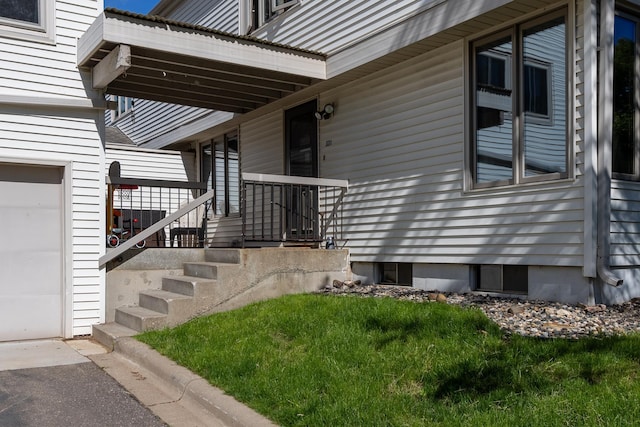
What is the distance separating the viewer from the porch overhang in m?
7.13

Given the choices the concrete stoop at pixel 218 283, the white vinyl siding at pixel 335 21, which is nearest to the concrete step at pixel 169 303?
the concrete stoop at pixel 218 283

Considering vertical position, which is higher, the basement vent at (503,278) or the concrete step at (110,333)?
the basement vent at (503,278)

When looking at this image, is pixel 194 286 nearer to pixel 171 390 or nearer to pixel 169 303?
pixel 169 303

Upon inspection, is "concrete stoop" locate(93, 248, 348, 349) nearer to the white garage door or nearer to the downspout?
the white garage door

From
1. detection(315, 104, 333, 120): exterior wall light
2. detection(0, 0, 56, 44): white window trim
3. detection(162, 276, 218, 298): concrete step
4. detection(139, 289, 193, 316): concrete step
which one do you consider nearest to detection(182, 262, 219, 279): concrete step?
detection(162, 276, 218, 298): concrete step

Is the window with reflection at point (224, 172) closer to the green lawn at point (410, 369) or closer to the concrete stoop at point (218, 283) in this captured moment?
the concrete stoop at point (218, 283)

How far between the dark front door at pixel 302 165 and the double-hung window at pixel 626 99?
4.36 metres

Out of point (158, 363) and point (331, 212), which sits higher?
point (331, 212)

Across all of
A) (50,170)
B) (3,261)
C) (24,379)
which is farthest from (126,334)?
(50,170)

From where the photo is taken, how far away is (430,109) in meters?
7.60

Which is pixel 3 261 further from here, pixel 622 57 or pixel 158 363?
pixel 622 57

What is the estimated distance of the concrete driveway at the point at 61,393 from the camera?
176 inches

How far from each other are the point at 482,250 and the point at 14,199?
5509mm

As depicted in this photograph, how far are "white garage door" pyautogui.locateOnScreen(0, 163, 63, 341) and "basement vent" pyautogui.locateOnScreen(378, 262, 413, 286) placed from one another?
13.7 ft
